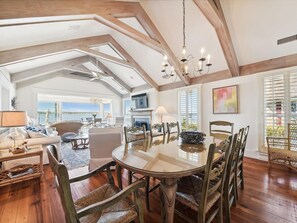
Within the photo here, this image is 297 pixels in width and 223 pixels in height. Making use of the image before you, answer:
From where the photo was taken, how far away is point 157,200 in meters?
1.97

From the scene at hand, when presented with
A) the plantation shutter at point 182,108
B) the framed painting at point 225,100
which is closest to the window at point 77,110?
the plantation shutter at point 182,108

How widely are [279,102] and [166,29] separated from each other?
321 cm

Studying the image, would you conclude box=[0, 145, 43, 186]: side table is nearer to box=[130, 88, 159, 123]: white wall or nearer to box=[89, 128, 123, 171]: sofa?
box=[89, 128, 123, 171]: sofa

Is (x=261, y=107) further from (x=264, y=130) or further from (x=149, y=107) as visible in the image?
(x=149, y=107)

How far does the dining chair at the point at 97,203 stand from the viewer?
30.2 inches

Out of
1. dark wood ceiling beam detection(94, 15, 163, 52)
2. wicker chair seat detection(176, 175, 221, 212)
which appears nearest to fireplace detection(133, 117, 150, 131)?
dark wood ceiling beam detection(94, 15, 163, 52)

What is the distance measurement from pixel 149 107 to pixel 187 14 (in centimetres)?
424

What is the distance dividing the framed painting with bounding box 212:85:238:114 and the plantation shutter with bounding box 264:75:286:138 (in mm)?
666

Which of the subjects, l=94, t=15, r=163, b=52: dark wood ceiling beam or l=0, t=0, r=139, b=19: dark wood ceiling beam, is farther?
l=94, t=15, r=163, b=52: dark wood ceiling beam

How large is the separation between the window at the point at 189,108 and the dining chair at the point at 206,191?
3.56m

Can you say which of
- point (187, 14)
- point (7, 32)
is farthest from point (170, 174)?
point (7, 32)

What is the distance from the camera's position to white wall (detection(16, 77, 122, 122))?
20.5 feet

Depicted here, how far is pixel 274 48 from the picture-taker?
3158mm

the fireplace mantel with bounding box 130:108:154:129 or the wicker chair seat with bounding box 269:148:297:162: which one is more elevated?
the fireplace mantel with bounding box 130:108:154:129
